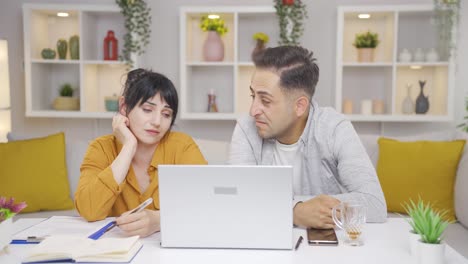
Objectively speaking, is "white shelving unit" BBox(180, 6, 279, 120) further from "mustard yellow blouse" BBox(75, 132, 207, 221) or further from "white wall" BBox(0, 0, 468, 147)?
"mustard yellow blouse" BBox(75, 132, 207, 221)

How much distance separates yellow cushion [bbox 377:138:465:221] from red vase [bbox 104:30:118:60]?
216cm

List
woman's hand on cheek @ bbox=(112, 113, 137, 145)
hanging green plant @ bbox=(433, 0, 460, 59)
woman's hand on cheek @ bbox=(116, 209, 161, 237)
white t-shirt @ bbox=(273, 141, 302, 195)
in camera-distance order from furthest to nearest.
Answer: hanging green plant @ bbox=(433, 0, 460, 59), white t-shirt @ bbox=(273, 141, 302, 195), woman's hand on cheek @ bbox=(112, 113, 137, 145), woman's hand on cheek @ bbox=(116, 209, 161, 237)

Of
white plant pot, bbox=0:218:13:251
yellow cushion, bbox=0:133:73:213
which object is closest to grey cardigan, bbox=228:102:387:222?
white plant pot, bbox=0:218:13:251

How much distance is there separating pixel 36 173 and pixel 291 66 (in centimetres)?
176

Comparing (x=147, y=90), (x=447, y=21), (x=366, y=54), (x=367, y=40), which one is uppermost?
(x=447, y=21)

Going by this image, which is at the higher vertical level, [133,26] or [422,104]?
[133,26]

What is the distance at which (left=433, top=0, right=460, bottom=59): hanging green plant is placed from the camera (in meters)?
3.59

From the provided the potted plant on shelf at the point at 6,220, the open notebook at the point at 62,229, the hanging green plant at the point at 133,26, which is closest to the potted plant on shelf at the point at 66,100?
the hanging green plant at the point at 133,26

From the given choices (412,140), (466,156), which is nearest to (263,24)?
(412,140)

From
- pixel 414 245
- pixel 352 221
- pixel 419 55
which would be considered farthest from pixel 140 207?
pixel 419 55

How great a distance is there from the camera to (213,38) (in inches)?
154

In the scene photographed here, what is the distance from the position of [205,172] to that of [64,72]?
3.22 meters

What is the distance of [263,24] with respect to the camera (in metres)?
4.08

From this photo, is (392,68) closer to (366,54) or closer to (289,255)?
(366,54)
